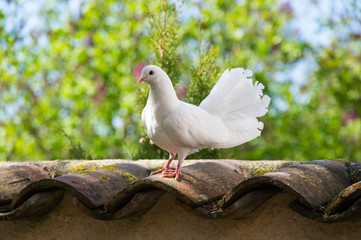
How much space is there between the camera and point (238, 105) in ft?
8.14

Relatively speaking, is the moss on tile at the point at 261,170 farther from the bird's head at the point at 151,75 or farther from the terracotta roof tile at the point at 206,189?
the bird's head at the point at 151,75

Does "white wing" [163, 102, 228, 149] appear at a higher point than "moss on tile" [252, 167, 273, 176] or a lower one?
higher

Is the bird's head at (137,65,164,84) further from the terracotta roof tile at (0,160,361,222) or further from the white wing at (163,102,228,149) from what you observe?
the terracotta roof tile at (0,160,361,222)

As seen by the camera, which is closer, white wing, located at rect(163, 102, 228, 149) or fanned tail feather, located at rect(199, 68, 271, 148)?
white wing, located at rect(163, 102, 228, 149)

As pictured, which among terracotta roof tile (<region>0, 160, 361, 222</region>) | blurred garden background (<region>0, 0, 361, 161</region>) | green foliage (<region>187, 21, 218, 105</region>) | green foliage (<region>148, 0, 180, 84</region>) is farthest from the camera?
blurred garden background (<region>0, 0, 361, 161</region>)

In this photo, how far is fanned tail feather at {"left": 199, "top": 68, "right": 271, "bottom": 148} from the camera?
244 centimetres

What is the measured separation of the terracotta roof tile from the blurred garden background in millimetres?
5112

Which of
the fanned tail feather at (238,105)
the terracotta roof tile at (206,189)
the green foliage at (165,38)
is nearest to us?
the terracotta roof tile at (206,189)

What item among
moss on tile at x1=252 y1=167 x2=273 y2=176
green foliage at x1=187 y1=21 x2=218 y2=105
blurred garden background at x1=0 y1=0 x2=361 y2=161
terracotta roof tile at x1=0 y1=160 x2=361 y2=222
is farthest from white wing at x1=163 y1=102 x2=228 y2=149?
blurred garden background at x1=0 y1=0 x2=361 y2=161

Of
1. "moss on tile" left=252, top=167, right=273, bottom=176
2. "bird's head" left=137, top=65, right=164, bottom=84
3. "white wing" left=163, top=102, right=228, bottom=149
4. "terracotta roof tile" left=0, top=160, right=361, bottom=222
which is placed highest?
"bird's head" left=137, top=65, right=164, bottom=84

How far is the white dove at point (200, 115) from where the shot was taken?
87.7 inches

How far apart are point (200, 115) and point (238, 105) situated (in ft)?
0.88

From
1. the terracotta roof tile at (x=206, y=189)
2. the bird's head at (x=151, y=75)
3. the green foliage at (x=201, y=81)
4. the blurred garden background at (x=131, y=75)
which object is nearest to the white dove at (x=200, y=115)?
the bird's head at (x=151, y=75)

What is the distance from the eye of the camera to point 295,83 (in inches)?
332
